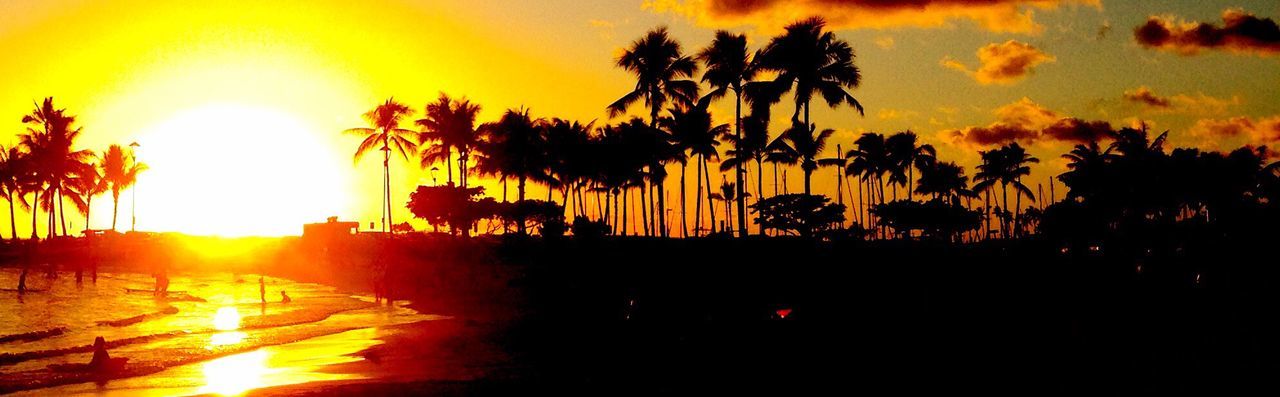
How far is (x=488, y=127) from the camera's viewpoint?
92.4 m

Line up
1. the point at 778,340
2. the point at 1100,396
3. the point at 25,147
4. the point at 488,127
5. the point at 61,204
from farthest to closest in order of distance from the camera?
1. the point at 61,204
2. the point at 25,147
3. the point at 488,127
4. the point at 778,340
5. the point at 1100,396

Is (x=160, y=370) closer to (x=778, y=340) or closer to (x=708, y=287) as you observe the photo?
(x=778, y=340)

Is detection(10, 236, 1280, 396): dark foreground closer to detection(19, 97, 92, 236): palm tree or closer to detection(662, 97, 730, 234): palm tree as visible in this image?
detection(662, 97, 730, 234): palm tree

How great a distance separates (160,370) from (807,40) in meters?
37.6

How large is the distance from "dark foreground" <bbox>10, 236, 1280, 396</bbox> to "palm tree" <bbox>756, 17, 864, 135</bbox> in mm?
7862

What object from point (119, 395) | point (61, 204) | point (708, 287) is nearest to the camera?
point (119, 395)

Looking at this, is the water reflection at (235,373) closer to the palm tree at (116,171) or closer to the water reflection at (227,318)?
the water reflection at (227,318)

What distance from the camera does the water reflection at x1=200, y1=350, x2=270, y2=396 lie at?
23.4 meters

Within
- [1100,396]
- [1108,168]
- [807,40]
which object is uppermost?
[807,40]

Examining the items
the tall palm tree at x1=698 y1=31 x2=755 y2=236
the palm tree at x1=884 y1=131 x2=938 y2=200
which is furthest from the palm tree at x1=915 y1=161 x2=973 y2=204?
the tall palm tree at x1=698 y1=31 x2=755 y2=236

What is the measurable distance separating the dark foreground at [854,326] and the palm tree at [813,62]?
7862 mm

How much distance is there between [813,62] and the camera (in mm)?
56094

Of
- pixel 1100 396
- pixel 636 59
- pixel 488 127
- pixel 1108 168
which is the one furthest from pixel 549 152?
pixel 1100 396

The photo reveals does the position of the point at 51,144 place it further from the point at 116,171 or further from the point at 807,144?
the point at 807,144
